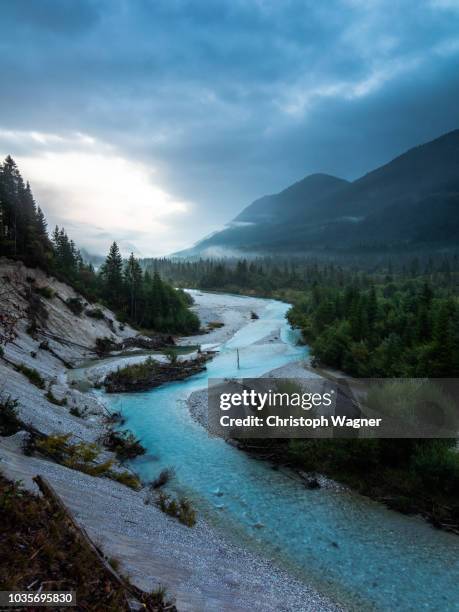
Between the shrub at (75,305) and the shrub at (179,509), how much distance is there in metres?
39.9

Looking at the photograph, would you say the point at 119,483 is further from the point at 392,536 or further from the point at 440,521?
the point at 440,521

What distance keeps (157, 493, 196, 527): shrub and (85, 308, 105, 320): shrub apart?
42.3 meters

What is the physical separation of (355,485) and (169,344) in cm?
4587

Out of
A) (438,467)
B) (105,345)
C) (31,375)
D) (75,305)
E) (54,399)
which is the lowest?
(438,467)

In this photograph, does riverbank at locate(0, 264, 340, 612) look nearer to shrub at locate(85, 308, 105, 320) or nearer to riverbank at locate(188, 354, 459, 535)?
riverbank at locate(188, 354, 459, 535)

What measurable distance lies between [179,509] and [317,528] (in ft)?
19.3

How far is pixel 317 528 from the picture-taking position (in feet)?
48.6

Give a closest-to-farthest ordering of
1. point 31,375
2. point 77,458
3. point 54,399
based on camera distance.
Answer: point 77,458, point 54,399, point 31,375

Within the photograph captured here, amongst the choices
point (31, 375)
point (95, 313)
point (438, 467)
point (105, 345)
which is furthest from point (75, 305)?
point (438, 467)

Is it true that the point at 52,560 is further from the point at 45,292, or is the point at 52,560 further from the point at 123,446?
the point at 45,292

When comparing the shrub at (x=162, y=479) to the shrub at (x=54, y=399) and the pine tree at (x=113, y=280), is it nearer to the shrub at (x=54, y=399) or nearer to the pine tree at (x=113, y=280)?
the shrub at (x=54, y=399)

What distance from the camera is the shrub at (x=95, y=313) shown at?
5319 centimetres

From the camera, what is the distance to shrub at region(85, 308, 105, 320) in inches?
2094

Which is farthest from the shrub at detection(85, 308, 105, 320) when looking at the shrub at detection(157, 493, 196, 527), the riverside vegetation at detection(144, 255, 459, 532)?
the shrub at detection(157, 493, 196, 527)
